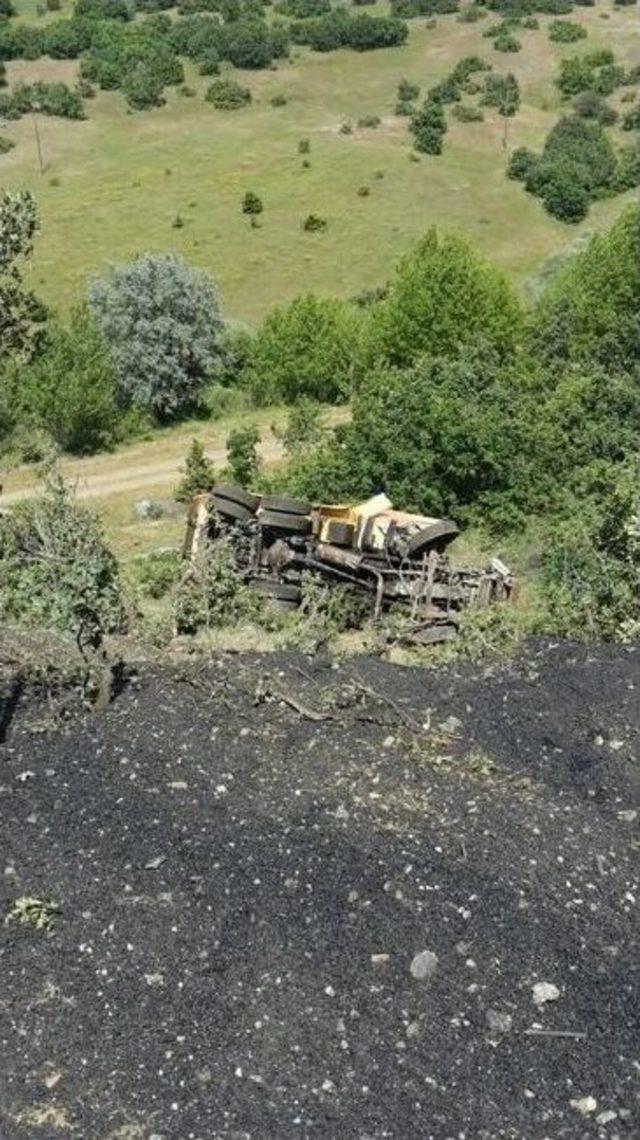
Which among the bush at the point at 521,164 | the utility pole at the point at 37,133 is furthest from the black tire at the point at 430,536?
the utility pole at the point at 37,133

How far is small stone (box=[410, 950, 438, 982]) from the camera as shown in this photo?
8683 mm

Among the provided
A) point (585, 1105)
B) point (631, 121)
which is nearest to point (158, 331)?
point (585, 1105)

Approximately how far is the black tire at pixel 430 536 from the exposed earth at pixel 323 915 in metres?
4.01

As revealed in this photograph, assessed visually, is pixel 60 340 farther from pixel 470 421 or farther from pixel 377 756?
pixel 377 756

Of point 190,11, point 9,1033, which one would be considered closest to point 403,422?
point 9,1033

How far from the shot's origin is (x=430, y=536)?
1655cm

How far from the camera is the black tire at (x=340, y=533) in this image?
16.7 metres

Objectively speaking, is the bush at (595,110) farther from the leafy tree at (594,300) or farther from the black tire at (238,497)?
the black tire at (238,497)

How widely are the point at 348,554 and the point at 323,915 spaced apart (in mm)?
8090

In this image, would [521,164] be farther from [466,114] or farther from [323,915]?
[323,915]

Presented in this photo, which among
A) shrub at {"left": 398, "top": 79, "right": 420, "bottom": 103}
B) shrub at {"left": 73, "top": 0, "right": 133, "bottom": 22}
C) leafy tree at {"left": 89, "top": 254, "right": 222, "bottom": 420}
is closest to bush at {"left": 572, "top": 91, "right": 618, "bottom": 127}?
shrub at {"left": 398, "top": 79, "right": 420, "bottom": 103}

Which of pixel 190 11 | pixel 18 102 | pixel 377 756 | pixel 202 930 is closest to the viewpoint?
pixel 202 930

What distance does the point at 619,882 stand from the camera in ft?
31.9

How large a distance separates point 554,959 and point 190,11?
121524 millimetres
